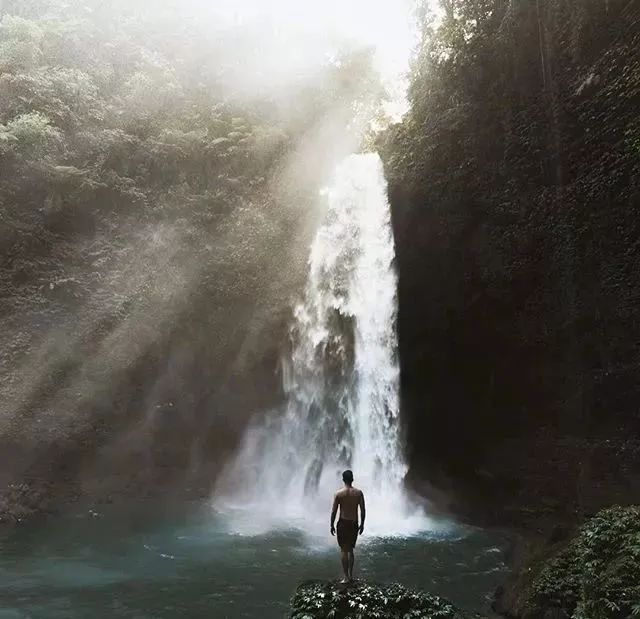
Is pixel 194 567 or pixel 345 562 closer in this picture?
pixel 345 562

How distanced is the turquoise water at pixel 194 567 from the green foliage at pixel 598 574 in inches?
52.8

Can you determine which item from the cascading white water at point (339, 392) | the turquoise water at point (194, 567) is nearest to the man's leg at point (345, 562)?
the turquoise water at point (194, 567)

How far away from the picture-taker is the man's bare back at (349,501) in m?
7.13

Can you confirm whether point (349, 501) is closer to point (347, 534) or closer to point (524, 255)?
point (347, 534)

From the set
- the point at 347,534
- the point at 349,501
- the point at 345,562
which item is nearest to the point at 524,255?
the point at 349,501

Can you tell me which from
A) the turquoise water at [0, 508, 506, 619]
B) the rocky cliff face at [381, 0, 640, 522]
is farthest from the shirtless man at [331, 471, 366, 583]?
the rocky cliff face at [381, 0, 640, 522]

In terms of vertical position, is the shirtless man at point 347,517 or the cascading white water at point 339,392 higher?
the cascading white water at point 339,392

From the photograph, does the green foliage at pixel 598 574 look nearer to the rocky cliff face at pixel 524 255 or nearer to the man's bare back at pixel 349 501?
the man's bare back at pixel 349 501

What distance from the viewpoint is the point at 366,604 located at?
6.30m

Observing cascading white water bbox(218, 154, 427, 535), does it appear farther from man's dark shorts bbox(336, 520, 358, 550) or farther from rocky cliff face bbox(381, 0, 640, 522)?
man's dark shorts bbox(336, 520, 358, 550)

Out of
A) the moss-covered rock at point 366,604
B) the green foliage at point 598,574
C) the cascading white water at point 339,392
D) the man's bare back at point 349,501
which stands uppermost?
the cascading white water at point 339,392

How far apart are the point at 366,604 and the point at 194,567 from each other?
17.6 feet

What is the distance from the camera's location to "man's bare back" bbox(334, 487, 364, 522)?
713cm

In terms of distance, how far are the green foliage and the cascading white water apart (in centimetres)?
701
